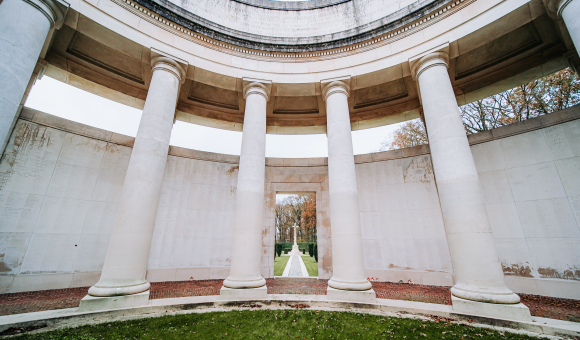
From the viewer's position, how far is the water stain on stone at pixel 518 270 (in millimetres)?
16734

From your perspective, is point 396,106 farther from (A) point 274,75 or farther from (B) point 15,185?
(B) point 15,185

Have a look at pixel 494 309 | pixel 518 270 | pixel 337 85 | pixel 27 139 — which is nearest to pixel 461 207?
pixel 494 309

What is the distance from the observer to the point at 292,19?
76.4ft

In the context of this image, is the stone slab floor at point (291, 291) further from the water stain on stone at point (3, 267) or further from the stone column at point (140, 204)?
the stone column at point (140, 204)

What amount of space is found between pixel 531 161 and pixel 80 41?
118 ft

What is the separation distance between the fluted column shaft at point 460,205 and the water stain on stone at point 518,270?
8436 millimetres

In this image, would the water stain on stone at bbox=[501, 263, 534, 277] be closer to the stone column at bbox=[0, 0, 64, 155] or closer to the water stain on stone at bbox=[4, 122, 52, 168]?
the stone column at bbox=[0, 0, 64, 155]

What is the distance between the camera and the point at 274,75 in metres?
19.7

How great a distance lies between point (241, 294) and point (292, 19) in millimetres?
24119

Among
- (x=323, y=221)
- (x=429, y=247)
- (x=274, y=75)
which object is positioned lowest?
(x=429, y=247)

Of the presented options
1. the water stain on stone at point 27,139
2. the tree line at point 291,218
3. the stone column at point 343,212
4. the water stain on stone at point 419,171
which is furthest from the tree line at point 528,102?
the tree line at point 291,218

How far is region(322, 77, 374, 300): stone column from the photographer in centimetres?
1410

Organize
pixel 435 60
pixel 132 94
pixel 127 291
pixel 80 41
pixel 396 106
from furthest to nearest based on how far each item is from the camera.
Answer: pixel 396 106, pixel 132 94, pixel 80 41, pixel 435 60, pixel 127 291

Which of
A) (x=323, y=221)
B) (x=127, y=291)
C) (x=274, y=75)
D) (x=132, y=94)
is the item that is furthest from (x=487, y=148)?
(x=132, y=94)
